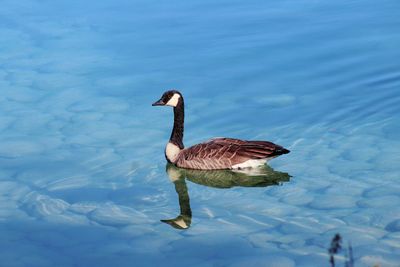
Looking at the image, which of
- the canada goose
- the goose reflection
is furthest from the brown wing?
the goose reflection

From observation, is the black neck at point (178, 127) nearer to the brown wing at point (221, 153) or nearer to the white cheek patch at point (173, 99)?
the white cheek patch at point (173, 99)

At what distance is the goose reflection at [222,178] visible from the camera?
12.7 m

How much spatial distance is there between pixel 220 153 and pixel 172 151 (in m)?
0.70

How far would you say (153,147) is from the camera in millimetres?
14242

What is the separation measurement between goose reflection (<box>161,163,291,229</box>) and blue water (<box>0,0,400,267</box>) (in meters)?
0.05

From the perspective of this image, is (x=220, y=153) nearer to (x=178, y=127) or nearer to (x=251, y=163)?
(x=251, y=163)

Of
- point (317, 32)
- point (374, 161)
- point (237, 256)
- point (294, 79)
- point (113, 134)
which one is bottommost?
point (237, 256)

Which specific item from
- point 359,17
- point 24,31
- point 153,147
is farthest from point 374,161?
point 24,31

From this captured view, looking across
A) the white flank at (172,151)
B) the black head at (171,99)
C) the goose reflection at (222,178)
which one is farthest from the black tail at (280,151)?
the black head at (171,99)

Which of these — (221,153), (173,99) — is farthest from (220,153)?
(173,99)

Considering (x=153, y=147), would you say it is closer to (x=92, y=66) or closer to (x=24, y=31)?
(x=92, y=66)

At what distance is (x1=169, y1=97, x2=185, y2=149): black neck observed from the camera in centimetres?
1394

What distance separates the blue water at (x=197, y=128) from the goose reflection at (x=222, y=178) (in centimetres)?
5

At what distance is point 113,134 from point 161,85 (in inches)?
100
